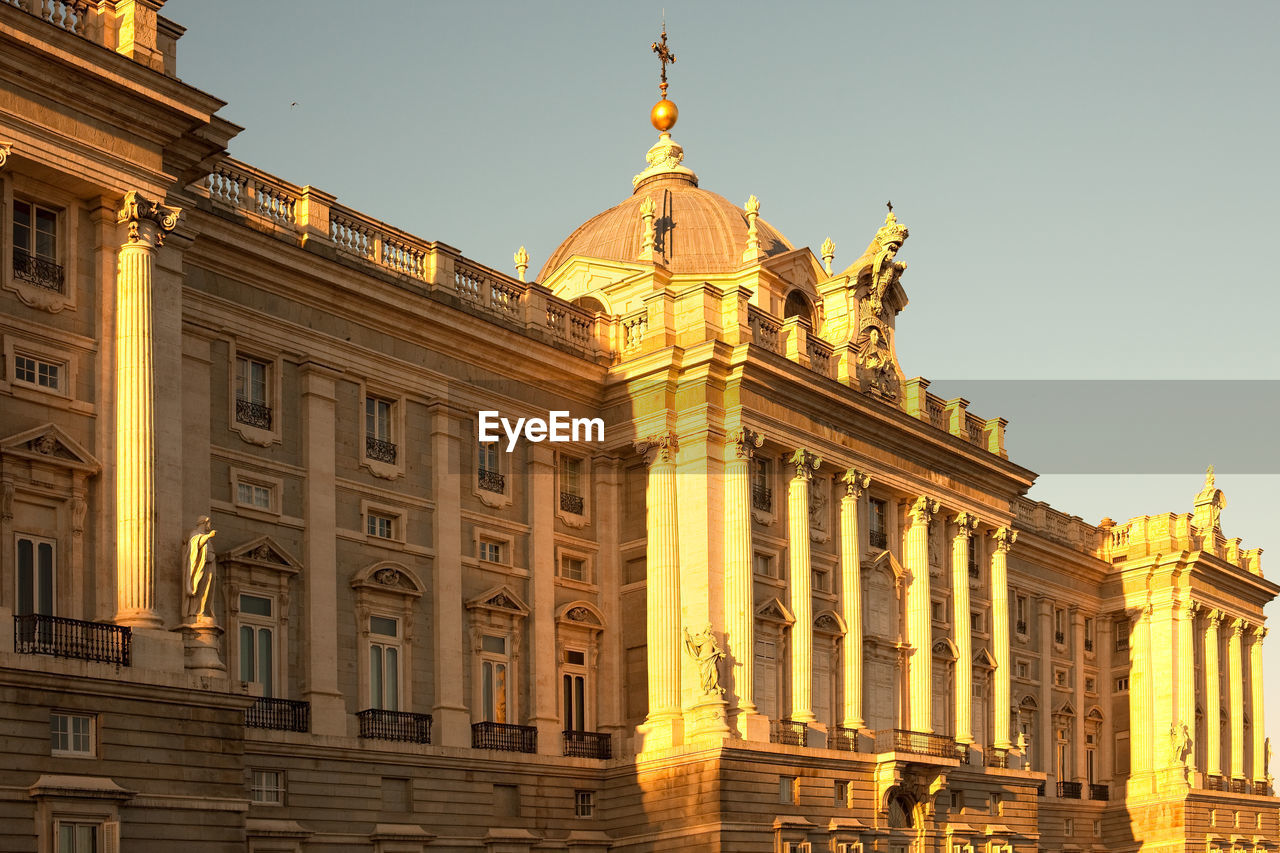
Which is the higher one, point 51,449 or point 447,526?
point 51,449

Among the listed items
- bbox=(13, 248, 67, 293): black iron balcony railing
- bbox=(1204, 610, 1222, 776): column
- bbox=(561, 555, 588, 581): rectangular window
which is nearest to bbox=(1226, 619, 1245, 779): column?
bbox=(1204, 610, 1222, 776): column

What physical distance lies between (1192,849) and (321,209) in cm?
4489

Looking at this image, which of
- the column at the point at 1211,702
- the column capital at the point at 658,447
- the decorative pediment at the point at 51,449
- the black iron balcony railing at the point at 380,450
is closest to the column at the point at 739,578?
the column capital at the point at 658,447

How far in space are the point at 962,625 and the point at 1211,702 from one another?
21.5 m

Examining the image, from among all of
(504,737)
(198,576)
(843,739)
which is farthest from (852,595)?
(198,576)

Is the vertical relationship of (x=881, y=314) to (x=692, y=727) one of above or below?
above

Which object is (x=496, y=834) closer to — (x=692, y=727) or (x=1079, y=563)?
(x=692, y=727)

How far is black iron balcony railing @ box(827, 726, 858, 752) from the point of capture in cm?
4878

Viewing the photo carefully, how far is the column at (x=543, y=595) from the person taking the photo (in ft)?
145

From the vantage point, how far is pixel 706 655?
145ft

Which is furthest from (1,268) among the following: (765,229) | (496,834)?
(765,229)

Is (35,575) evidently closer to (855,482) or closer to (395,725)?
(395,725)

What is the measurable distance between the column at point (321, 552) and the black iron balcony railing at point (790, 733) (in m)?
12.3

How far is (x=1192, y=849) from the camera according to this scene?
67.6 meters
